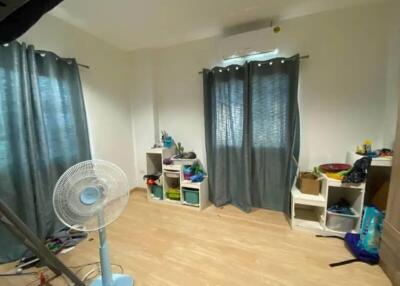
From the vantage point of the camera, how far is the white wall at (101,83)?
7.17 feet

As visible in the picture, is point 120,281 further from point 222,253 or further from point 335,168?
point 335,168

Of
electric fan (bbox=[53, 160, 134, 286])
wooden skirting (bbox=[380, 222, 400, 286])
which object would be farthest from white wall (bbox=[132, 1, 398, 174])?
electric fan (bbox=[53, 160, 134, 286])

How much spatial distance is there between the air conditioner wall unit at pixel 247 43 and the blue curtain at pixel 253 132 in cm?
16

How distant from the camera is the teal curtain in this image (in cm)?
178

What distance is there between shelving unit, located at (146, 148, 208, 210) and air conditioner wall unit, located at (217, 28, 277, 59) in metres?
1.59

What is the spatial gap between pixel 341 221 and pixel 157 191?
2334 mm

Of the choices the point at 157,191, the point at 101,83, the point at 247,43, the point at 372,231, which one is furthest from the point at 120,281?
the point at 247,43

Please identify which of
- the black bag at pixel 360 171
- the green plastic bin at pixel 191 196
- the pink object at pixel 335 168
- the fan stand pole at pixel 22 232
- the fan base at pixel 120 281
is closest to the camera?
the fan stand pole at pixel 22 232

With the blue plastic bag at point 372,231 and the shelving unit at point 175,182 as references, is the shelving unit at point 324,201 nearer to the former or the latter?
the blue plastic bag at point 372,231

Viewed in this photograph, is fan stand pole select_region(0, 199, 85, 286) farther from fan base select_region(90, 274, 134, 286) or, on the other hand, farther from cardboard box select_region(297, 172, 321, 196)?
cardboard box select_region(297, 172, 321, 196)

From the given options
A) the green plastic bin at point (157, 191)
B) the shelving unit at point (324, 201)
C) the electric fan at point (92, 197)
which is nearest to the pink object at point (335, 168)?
the shelving unit at point (324, 201)

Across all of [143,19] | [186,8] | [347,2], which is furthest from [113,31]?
[347,2]

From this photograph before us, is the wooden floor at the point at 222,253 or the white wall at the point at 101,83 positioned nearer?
the wooden floor at the point at 222,253

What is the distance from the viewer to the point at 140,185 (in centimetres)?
354
